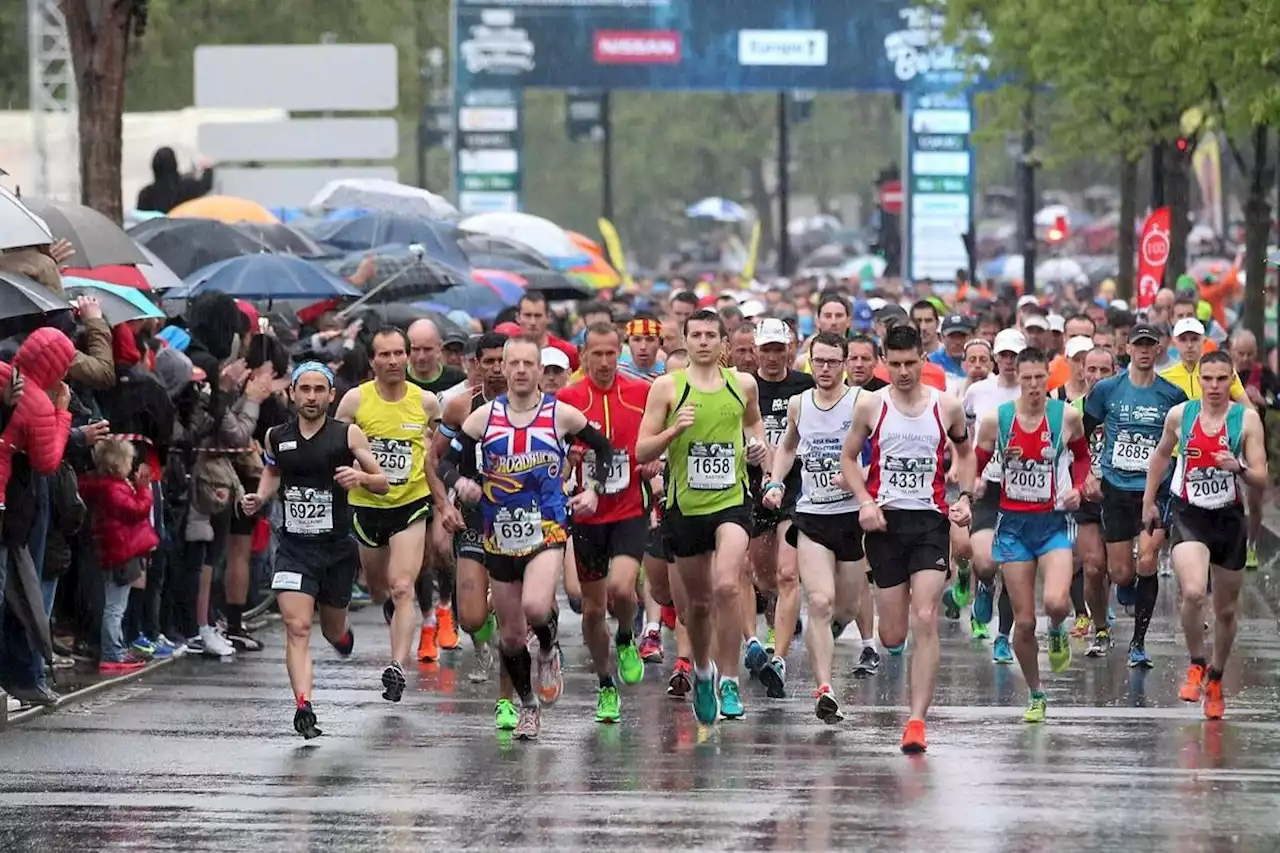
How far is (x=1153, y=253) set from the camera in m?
31.3

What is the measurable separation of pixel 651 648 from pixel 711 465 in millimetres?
3111

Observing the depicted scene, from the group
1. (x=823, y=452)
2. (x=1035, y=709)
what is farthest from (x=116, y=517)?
(x=1035, y=709)

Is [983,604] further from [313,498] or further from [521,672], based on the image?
[313,498]

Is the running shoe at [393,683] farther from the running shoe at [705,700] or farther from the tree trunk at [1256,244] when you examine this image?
the tree trunk at [1256,244]

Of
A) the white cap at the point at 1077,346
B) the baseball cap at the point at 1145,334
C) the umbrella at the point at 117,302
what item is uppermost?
the umbrella at the point at 117,302

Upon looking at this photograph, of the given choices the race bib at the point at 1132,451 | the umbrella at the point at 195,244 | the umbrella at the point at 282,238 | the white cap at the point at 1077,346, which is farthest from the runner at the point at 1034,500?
the umbrella at the point at 282,238

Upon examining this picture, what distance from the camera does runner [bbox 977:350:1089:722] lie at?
1354 centimetres

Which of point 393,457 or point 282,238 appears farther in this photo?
point 282,238

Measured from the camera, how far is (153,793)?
11117mm

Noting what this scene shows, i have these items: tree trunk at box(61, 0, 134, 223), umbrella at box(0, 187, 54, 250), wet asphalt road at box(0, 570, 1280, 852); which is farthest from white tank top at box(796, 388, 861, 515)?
tree trunk at box(61, 0, 134, 223)

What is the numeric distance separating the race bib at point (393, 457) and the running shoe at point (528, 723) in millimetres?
2405

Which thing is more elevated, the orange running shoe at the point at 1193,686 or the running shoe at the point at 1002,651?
the orange running shoe at the point at 1193,686

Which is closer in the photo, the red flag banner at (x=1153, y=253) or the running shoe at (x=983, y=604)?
the running shoe at (x=983, y=604)

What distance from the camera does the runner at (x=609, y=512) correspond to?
1331 cm
